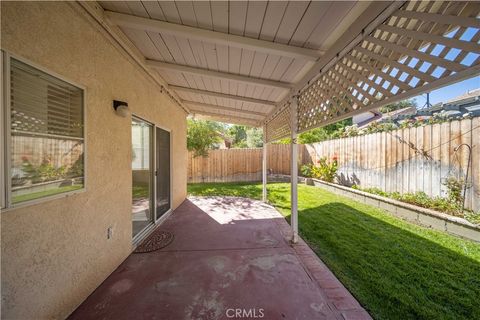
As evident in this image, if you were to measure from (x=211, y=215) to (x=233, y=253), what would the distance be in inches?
75.1

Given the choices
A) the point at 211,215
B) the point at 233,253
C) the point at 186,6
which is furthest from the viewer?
the point at 211,215

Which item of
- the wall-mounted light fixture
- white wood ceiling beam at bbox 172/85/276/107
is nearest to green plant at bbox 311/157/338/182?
white wood ceiling beam at bbox 172/85/276/107

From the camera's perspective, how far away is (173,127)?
5.05 m

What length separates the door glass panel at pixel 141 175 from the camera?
335 cm

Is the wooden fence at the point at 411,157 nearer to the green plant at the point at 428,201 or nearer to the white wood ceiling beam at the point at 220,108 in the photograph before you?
the green plant at the point at 428,201

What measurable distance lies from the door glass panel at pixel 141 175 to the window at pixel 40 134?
1362 millimetres

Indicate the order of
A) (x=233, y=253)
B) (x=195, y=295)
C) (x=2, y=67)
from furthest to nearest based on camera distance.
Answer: (x=233, y=253)
(x=195, y=295)
(x=2, y=67)

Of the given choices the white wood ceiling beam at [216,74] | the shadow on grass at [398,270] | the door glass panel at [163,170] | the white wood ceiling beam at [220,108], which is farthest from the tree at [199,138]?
the shadow on grass at [398,270]

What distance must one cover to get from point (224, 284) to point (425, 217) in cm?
399

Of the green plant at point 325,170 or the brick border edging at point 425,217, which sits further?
the green plant at point 325,170

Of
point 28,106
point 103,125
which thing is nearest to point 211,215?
point 103,125

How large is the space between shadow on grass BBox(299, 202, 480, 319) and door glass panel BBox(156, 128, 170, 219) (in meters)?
2.99

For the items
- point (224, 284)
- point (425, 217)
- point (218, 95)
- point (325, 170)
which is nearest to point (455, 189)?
point (425, 217)

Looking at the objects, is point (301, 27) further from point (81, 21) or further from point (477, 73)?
point (81, 21)
